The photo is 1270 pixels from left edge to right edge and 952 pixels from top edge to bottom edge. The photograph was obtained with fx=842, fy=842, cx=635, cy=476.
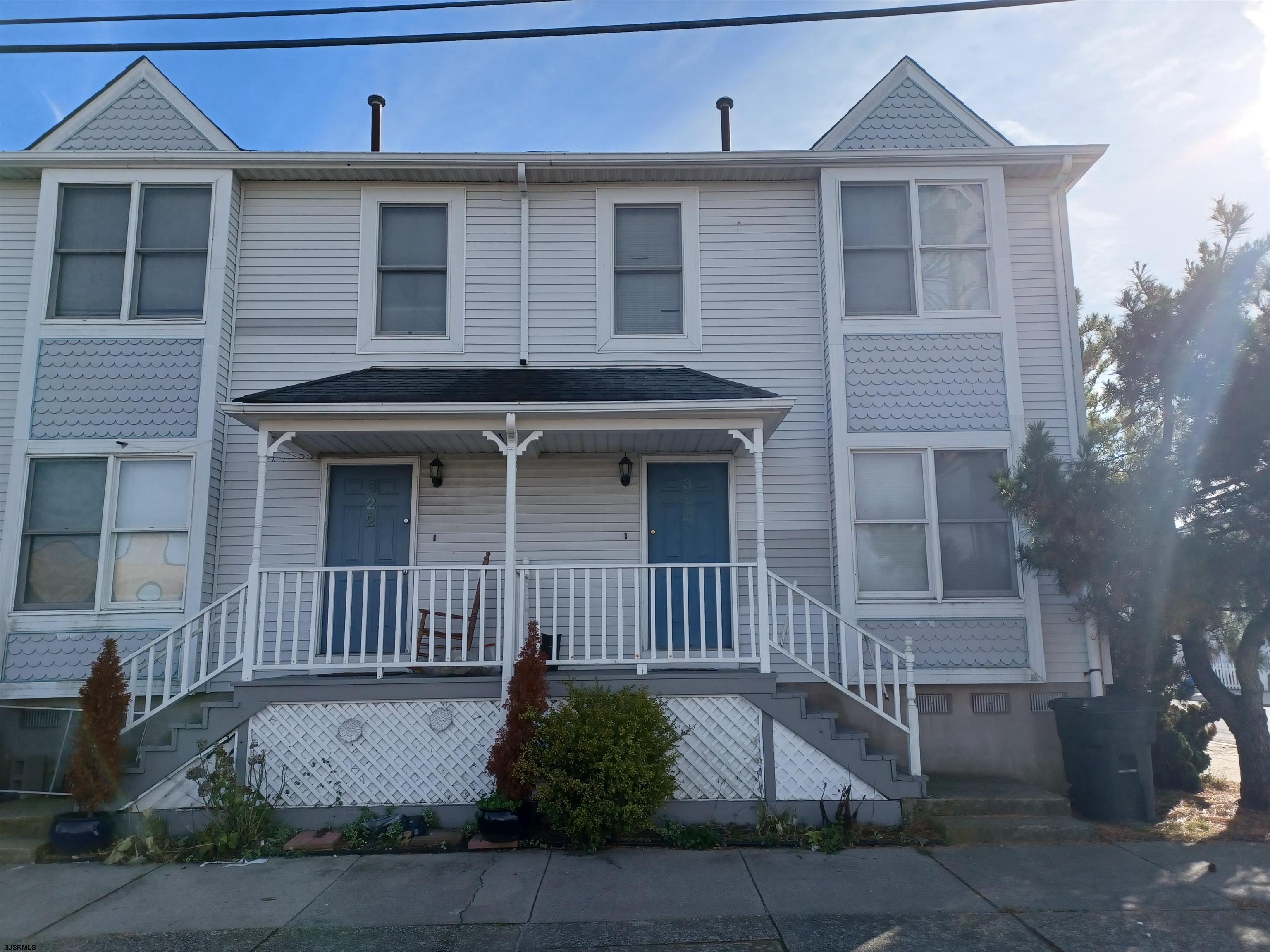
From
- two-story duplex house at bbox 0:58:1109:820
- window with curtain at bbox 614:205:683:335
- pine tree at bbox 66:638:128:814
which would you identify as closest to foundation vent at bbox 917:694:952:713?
two-story duplex house at bbox 0:58:1109:820

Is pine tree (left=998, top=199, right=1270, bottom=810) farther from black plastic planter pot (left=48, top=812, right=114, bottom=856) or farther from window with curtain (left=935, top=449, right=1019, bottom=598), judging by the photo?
black plastic planter pot (left=48, top=812, right=114, bottom=856)

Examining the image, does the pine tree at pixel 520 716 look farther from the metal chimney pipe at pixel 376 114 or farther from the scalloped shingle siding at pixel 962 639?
the metal chimney pipe at pixel 376 114

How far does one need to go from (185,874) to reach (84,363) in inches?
204

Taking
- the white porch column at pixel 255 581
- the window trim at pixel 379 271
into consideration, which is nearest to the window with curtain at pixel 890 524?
the window trim at pixel 379 271

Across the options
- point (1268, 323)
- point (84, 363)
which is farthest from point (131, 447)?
point (1268, 323)

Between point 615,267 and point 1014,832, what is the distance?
6337 mm

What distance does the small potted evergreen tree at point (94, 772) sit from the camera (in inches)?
245

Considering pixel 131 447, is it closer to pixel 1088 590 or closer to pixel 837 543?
pixel 837 543

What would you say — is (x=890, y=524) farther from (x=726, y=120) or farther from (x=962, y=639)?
(x=726, y=120)

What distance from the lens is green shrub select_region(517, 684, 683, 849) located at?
5.97 metres

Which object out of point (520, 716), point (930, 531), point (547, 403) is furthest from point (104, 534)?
point (930, 531)

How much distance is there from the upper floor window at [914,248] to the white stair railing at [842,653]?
3.08 metres

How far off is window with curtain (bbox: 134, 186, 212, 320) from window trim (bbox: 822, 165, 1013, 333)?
6.40 meters

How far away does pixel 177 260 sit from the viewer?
863 centimetres
